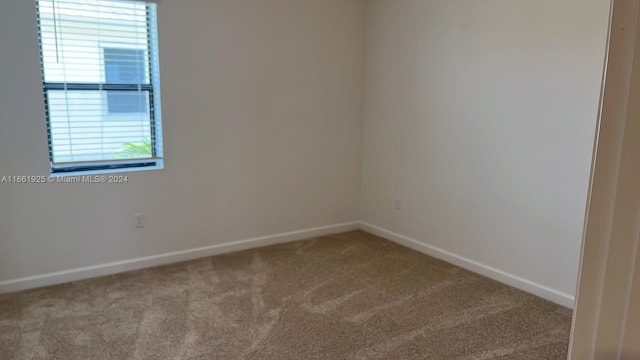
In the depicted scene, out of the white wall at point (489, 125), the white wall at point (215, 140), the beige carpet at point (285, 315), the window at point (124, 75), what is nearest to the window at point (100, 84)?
the window at point (124, 75)

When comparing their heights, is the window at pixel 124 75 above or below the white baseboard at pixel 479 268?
above

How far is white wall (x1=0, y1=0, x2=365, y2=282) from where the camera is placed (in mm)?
3201

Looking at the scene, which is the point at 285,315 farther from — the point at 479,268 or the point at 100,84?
the point at 100,84

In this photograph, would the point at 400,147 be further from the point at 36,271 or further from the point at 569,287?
the point at 36,271

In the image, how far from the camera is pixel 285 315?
2961 millimetres

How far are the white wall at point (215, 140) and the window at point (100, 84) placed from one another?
0.33ft

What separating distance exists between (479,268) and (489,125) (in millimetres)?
1106

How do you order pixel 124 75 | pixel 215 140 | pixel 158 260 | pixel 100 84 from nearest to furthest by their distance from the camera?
pixel 100 84
pixel 124 75
pixel 158 260
pixel 215 140

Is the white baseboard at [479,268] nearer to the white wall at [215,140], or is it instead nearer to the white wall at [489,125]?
the white wall at [489,125]

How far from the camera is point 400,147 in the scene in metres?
4.29

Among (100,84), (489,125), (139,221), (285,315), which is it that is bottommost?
(285,315)

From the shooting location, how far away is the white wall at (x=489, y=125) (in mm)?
3006

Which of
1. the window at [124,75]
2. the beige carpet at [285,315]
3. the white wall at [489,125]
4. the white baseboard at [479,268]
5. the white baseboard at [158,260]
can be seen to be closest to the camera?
the beige carpet at [285,315]

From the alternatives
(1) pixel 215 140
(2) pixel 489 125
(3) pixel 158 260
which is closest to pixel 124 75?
(1) pixel 215 140
